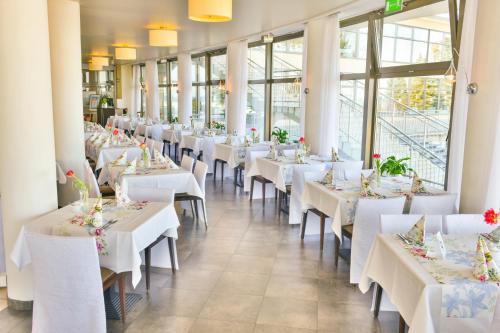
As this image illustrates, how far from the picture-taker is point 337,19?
25.5ft

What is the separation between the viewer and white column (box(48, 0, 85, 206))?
6.59 meters

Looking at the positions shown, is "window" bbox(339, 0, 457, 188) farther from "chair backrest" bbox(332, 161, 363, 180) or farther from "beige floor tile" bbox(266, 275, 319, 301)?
"beige floor tile" bbox(266, 275, 319, 301)

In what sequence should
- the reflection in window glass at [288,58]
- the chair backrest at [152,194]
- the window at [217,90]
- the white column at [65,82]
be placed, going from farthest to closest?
the window at [217,90] → the reflection in window glass at [288,58] → the white column at [65,82] → the chair backrest at [152,194]

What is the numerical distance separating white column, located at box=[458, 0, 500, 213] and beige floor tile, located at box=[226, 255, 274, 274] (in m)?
2.17

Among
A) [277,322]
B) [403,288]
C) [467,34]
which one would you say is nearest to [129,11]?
[467,34]

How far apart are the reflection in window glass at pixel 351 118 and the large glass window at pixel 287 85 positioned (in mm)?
1556

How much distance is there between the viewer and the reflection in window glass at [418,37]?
19.8 ft

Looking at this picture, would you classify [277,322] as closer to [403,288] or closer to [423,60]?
[403,288]

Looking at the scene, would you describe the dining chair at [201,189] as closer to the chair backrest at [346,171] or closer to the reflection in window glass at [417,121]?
the chair backrest at [346,171]

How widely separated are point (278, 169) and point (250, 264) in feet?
7.12

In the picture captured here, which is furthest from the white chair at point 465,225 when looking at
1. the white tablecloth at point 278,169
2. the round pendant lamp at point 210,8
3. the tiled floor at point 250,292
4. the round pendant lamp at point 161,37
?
the round pendant lamp at point 161,37

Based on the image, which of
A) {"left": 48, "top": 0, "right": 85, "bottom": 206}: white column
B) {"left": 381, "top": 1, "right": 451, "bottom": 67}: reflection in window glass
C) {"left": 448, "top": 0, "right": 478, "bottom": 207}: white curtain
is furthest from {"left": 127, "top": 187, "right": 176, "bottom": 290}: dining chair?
{"left": 381, "top": 1, "right": 451, "bottom": 67}: reflection in window glass

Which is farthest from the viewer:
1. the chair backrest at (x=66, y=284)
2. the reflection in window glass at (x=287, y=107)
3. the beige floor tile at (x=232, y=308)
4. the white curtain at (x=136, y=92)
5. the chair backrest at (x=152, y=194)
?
the white curtain at (x=136, y=92)

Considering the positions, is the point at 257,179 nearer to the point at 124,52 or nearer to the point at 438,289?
the point at 438,289
